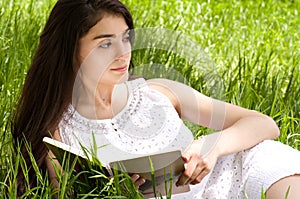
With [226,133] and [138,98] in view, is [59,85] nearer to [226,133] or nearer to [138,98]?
[138,98]

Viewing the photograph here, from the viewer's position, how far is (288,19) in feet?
21.9

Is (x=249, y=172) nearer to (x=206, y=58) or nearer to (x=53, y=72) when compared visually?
(x=53, y=72)

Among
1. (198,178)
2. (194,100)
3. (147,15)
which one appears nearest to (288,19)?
(147,15)

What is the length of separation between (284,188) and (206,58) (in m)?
2.01

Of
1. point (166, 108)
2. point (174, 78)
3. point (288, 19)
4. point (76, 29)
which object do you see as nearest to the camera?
point (76, 29)

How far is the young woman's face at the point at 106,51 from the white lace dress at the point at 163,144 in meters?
0.18

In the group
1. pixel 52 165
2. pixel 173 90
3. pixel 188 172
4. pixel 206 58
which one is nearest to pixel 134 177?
pixel 188 172

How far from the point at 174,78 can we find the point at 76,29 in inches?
45.2

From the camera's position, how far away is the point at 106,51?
9.45 feet

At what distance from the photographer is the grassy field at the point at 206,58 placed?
3.21 m

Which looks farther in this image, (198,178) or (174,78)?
(174,78)

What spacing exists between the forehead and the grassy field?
45 centimetres

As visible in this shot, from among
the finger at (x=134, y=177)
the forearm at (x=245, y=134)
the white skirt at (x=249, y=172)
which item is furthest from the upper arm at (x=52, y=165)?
the forearm at (x=245, y=134)

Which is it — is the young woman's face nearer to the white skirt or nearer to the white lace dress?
the white lace dress
